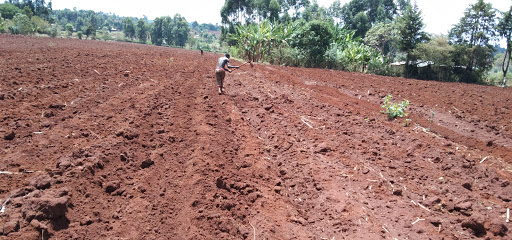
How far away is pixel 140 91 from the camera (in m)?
9.52

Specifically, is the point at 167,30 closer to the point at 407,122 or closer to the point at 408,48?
the point at 408,48

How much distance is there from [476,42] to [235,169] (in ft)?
87.2

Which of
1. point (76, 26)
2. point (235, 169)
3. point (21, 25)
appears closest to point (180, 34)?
point (21, 25)

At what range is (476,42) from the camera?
78.4 ft

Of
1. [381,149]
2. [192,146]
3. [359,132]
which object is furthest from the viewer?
[359,132]

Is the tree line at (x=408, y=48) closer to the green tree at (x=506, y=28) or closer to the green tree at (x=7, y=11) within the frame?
the green tree at (x=506, y=28)

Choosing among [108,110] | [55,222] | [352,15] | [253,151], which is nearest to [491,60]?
[253,151]

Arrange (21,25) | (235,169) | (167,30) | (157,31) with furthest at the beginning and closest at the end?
(167,30), (157,31), (21,25), (235,169)

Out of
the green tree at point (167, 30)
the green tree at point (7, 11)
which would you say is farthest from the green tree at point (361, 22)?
the green tree at point (7, 11)

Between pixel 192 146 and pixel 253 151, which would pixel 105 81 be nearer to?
pixel 192 146

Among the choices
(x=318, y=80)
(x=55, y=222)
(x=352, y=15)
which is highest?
(x=352, y=15)

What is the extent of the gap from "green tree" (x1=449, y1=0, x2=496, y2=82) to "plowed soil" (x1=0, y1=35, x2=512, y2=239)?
17.2 metres

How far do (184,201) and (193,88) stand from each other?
7148 mm

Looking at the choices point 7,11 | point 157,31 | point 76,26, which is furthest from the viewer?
point 76,26
